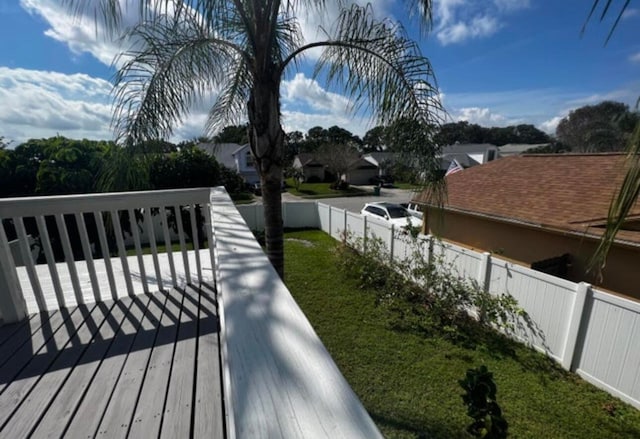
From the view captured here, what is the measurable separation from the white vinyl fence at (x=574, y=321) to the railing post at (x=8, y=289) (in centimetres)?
608

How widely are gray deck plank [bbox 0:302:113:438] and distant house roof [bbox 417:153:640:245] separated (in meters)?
6.41

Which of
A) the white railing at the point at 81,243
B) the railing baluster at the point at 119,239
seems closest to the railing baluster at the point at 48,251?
the white railing at the point at 81,243

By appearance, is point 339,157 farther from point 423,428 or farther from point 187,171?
point 423,428

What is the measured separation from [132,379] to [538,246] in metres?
7.30

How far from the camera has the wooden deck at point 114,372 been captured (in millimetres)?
1522

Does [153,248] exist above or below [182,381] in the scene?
above

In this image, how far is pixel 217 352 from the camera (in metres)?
2.07

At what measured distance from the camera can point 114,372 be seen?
6.22ft

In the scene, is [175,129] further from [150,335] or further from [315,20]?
[150,335]

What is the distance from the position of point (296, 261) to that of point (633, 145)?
26.6ft

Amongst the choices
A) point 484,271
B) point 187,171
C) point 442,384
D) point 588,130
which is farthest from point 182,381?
point 588,130

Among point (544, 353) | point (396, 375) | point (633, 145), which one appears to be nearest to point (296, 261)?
point (396, 375)

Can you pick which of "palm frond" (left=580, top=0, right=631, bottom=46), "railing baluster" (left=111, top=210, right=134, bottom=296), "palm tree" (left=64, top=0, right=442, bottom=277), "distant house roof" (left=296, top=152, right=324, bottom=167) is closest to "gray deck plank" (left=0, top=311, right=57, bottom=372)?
"railing baluster" (left=111, top=210, right=134, bottom=296)

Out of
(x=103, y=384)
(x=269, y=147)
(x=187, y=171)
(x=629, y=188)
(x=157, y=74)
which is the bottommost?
(x=103, y=384)
